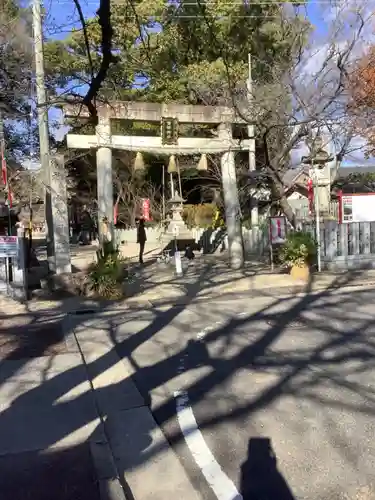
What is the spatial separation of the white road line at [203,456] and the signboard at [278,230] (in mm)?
10715

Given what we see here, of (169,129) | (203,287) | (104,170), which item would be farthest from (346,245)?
(104,170)

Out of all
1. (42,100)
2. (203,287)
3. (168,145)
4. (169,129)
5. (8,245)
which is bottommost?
(203,287)

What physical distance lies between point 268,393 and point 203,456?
59.2 inches

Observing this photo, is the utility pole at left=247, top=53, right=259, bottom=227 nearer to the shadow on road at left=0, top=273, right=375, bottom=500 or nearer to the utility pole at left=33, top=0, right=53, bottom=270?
the utility pole at left=33, top=0, right=53, bottom=270

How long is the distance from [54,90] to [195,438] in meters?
13.7

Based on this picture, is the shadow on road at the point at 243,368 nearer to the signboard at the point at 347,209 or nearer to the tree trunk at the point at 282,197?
the signboard at the point at 347,209

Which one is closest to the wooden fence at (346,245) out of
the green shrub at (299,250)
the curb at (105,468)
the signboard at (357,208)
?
the signboard at (357,208)

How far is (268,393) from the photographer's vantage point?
5266mm

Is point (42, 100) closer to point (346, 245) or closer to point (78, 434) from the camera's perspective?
point (346, 245)

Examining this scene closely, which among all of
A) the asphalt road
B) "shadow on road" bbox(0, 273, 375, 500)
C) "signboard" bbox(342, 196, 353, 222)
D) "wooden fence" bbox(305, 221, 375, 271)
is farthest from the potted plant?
"shadow on road" bbox(0, 273, 375, 500)

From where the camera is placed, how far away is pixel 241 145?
18250mm

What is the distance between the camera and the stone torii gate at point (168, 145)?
1617cm

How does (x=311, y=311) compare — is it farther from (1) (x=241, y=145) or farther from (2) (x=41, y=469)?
(1) (x=241, y=145)

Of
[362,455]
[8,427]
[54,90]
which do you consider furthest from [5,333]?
[54,90]
